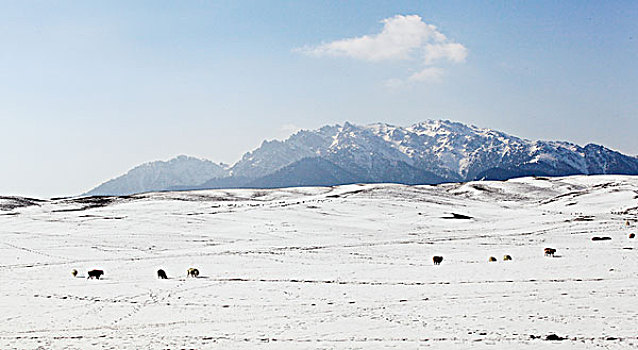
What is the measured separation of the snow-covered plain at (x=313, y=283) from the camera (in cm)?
1711

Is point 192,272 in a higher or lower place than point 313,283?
higher

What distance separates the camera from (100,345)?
16.4 m

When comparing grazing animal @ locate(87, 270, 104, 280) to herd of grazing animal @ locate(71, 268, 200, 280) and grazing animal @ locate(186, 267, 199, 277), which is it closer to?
herd of grazing animal @ locate(71, 268, 200, 280)

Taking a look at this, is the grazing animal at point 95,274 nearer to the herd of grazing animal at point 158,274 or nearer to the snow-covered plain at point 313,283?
the herd of grazing animal at point 158,274

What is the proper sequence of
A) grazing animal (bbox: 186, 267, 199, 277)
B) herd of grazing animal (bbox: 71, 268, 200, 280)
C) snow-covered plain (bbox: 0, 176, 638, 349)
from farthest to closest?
grazing animal (bbox: 186, 267, 199, 277)
herd of grazing animal (bbox: 71, 268, 200, 280)
snow-covered plain (bbox: 0, 176, 638, 349)

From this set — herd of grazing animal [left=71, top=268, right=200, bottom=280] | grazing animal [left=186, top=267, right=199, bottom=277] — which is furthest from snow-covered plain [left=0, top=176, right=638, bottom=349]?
grazing animal [left=186, top=267, right=199, bottom=277]

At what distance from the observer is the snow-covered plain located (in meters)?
17.1

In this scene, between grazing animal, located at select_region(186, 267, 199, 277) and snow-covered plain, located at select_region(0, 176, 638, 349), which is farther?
grazing animal, located at select_region(186, 267, 199, 277)

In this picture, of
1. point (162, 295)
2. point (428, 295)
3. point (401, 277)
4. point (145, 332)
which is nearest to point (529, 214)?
point (401, 277)

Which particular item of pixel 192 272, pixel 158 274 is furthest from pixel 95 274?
pixel 192 272

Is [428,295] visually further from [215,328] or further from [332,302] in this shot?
[215,328]

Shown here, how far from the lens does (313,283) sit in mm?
26641

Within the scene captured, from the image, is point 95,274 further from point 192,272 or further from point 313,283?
point 313,283

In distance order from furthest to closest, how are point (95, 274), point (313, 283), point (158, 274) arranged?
1. point (95, 274)
2. point (158, 274)
3. point (313, 283)
